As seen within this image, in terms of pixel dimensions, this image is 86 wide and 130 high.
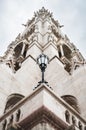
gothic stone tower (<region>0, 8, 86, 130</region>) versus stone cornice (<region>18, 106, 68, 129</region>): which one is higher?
gothic stone tower (<region>0, 8, 86, 130</region>)

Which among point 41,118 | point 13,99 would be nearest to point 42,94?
point 41,118

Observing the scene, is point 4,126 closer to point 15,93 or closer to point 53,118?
point 53,118

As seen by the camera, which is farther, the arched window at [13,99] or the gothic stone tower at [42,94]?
the arched window at [13,99]

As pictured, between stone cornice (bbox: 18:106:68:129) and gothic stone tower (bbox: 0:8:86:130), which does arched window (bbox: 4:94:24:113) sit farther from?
stone cornice (bbox: 18:106:68:129)

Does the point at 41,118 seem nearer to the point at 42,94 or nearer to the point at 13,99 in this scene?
the point at 42,94

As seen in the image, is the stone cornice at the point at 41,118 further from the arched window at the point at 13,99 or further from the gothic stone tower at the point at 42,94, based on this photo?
the arched window at the point at 13,99

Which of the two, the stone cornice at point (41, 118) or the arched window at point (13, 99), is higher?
the arched window at point (13, 99)

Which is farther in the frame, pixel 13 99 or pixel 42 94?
pixel 13 99

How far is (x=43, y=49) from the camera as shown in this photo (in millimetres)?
28125

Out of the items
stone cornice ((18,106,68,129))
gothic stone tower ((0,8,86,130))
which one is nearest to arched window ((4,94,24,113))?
gothic stone tower ((0,8,86,130))

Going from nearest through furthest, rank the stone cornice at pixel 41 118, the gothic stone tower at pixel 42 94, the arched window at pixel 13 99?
1. the stone cornice at pixel 41 118
2. the gothic stone tower at pixel 42 94
3. the arched window at pixel 13 99

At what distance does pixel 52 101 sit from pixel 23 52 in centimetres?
2052

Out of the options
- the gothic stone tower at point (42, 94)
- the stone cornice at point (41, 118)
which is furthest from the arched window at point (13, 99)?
the stone cornice at point (41, 118)

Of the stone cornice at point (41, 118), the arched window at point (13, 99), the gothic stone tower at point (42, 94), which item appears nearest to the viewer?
the stone cornice at point (41, 118)
